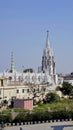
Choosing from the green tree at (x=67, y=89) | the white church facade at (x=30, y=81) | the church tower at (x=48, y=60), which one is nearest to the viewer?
the white church facade at (x=30, y=81)

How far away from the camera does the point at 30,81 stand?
211 ft

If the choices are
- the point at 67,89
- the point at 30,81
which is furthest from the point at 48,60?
the point at 67,89

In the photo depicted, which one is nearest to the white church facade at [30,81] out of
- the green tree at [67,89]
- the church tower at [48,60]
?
the church tower at [48,60]

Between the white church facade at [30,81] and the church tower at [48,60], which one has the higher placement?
the church tower at [48,60]

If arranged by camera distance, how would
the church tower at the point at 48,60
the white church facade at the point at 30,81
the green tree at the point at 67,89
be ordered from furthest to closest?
the church tower at the point at 48,60 → the green tree at the point at 67,89 → the white church facade at the point at 30,81

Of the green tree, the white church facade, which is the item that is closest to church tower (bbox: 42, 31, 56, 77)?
the white church facade

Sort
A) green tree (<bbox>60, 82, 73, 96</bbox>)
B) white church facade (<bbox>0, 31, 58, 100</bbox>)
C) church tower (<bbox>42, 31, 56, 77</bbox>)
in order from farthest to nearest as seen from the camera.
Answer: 1. church tower (<bbox>42, 31, 56, 77</bbox>)
2. green tree (<bbox>60, 82, 73, 96</bbox>)
3. white church facade (<bbox>0, 31, 58, 100</bbox>)

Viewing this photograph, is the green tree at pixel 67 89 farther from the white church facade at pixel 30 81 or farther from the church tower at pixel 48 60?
the church tower at pixel 48 60

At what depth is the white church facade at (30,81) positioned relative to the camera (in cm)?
5478

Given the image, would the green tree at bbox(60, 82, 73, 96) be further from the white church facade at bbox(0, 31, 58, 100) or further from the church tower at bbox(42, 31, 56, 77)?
the church tower at bbox(42, 31, 56, 77)

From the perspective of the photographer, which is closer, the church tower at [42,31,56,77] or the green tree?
the green tree

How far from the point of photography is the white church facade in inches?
2157

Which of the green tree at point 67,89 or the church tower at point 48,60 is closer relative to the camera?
the green tree at point 67,89

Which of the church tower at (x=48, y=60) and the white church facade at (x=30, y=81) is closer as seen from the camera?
the white church facade at (x=30, y=81)
